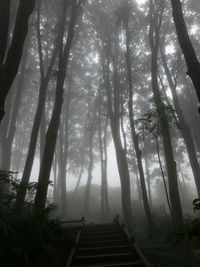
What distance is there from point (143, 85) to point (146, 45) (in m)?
3.34

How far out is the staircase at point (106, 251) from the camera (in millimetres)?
5621

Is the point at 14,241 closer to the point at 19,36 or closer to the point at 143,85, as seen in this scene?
the point at 19,36

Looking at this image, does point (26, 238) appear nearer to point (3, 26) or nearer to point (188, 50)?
point (3, 26)

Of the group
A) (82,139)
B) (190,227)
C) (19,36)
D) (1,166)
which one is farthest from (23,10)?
(82,139)

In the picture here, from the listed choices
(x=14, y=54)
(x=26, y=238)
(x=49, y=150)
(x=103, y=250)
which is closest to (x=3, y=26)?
(x=14, y=54)

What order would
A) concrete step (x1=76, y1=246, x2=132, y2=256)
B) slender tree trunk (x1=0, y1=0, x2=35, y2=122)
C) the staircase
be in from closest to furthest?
slender tree trunk (x1=0, y1=0, x2=35, y2=122), the staircase, concrete step (x1=76, y1=246, x2=132, y2=256)

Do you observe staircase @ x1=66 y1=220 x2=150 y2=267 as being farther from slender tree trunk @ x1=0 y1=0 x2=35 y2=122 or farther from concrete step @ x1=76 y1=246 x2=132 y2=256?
slender tree trunk @ x1=0 y1=0 x2=35 y2=122

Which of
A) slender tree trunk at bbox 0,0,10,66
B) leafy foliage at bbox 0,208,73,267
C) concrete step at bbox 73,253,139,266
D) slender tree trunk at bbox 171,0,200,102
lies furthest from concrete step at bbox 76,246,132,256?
slender tree trunk at bbox 0,0,10,66

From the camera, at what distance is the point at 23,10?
605 cm

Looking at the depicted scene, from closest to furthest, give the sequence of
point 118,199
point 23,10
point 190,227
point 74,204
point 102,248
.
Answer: point 190,227 → point 23,10 → point 102,248 → point 74,204 → point 118,199

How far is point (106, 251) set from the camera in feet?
21.4

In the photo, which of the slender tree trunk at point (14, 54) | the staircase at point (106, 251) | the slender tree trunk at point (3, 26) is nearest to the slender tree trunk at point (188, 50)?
the slender tree trunk at point (14, 54)

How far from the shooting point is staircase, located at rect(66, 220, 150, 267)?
5.62 m

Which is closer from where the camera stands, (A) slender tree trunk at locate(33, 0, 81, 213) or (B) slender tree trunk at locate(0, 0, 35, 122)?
(B) slender tree trunk at locate(0, 0, 35, 122)
